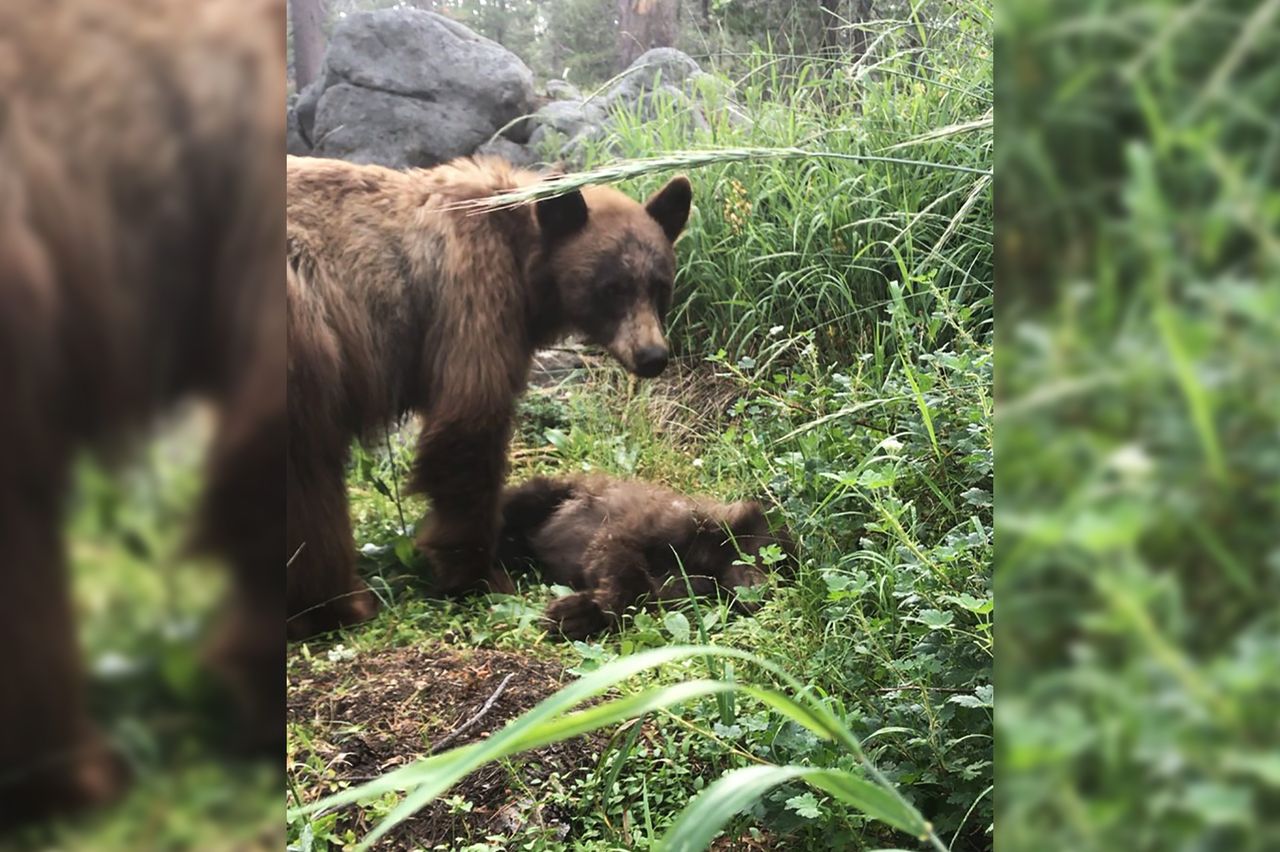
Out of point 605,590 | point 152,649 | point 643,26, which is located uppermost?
point 643,26

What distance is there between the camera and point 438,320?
2.38m

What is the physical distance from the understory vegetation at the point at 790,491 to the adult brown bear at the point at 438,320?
0.27 feet

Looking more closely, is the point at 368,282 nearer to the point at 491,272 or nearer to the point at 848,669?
the point at 491,272

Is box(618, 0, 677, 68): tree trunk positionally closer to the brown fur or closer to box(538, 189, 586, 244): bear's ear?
box(538, 189, 586, 244): bear's ear

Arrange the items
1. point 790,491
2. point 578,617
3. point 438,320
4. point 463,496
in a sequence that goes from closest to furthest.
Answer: point 790,491
point 578,617
point 463,496
point 438,320

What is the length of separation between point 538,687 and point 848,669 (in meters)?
0.58

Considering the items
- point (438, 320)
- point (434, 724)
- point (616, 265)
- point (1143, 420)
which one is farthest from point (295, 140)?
point (1143, 420)

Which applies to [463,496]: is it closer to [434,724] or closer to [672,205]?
[434,724]

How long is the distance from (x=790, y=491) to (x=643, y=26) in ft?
3.07

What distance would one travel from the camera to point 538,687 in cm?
186

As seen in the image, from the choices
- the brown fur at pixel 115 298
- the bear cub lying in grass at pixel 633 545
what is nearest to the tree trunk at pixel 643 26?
the bear cub lying in grass at pixel 633 545

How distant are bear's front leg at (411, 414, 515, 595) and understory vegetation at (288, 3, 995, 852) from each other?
2.4 inches

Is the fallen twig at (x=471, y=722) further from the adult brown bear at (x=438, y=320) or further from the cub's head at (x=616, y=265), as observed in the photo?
the cub's head at (x=616, y=265)

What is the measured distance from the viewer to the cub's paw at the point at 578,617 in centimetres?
200
